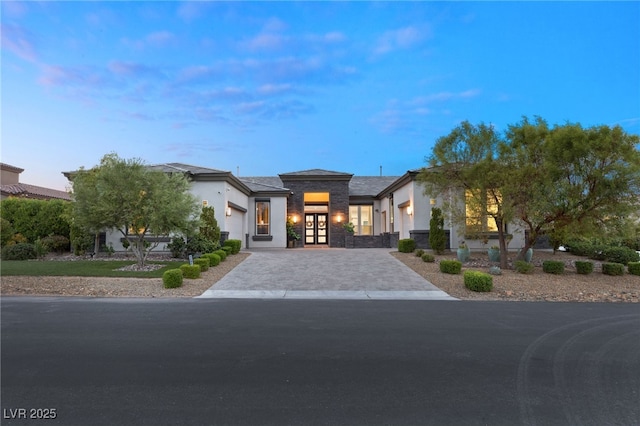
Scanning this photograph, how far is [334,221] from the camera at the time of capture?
25.3 m

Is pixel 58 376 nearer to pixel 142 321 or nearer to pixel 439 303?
pixel 142 321

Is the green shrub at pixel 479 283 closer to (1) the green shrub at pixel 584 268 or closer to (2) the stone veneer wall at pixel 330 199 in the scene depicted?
(1) the green shrub at pixel 584 268

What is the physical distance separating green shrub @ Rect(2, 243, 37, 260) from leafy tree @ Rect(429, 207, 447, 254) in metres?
18.6

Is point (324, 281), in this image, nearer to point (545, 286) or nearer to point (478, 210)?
point (478, 210)

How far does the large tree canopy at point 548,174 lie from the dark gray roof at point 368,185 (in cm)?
1258

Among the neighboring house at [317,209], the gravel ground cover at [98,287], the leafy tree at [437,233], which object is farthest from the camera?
the neighboring house at [317,209]

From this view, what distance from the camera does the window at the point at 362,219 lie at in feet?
87.3

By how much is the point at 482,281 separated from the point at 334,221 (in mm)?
15500

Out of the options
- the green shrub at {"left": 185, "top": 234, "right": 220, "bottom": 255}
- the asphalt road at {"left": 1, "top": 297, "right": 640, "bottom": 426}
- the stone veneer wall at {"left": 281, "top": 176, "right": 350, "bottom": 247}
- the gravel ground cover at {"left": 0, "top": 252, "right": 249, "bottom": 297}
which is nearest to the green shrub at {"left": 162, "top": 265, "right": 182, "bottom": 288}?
the gravel ground cover at {"left": 0, "top": 252, "right": 249, "bottom": 297}

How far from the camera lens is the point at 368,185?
2964cm

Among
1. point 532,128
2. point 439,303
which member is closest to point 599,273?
point 532,128

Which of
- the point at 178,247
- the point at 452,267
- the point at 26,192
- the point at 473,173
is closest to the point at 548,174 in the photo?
the point at 473,173

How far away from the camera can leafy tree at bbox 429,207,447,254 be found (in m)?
17.4

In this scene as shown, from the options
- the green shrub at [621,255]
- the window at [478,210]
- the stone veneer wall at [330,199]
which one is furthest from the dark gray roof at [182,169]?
the green shrub at [621,255]
